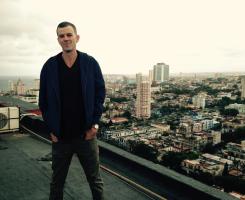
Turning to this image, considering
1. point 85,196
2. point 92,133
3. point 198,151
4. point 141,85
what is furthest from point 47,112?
point 141,85

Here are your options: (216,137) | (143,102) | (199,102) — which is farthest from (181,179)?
(199,102)

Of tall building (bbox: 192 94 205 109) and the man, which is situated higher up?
the man

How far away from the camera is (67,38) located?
5.56 feet

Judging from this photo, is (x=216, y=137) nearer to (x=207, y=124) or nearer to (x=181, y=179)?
(x=207, y=124)

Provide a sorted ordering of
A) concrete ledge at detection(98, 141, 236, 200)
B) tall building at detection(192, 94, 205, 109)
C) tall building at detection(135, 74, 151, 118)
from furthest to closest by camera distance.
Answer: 1. tall building at detection(192, 94, 205, 109)
2. tall building at detection(135, 74, 151, 118)
3. concrete ledge at detection(98, 141, 236, 200)

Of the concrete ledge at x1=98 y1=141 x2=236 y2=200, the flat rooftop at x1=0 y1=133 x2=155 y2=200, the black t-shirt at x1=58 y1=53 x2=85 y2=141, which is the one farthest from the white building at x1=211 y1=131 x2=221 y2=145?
the black t-shirt at x1=58 y1=53 x2=85 y2=141

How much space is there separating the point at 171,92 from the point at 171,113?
32.7m

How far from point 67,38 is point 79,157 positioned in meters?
0.65

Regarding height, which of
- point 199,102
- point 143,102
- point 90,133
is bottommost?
point 199,102

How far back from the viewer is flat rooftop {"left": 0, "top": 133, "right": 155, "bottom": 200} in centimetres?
247

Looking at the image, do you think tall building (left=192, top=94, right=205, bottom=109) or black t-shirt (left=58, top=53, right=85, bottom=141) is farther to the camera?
tall building (left=192, top=94, right=205, bottom=109)

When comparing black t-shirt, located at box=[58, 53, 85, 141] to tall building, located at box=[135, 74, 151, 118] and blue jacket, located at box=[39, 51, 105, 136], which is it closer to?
blue jacket, located at box=[39, 51, 105, 136]

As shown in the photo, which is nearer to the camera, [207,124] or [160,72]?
[207,124]

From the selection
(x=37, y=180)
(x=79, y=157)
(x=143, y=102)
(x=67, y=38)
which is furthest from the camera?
(x=143, y=102)
